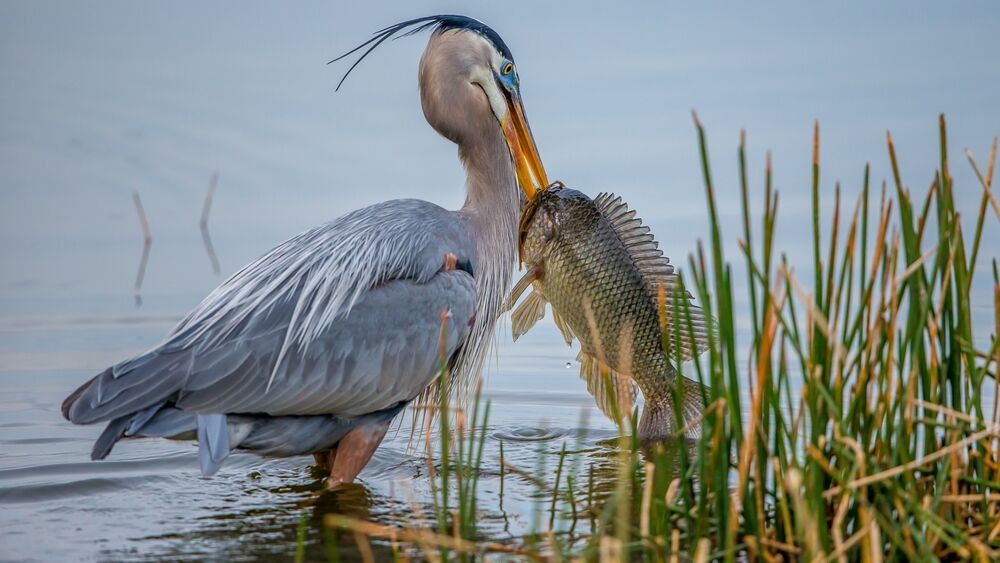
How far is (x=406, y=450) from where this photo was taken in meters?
5.93

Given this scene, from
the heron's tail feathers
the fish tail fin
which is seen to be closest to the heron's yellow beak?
the fish tail fin

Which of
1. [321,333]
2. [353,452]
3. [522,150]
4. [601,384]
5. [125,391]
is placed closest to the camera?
[125,391]

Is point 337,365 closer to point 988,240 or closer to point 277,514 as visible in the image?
point 277,514

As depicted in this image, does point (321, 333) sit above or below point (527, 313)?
below

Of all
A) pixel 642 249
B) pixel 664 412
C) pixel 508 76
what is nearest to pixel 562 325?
pixel 642 249

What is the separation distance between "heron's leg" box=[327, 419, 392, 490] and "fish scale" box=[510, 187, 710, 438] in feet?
2.97

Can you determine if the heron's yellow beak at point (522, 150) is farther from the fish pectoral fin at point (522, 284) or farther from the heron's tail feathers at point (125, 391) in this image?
the heron's tail feathers at point (125, 391)

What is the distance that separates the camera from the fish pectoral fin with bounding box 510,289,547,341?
576cm

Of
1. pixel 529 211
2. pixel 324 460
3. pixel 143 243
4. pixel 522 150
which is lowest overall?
pixel 324 460

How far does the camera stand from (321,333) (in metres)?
4.87

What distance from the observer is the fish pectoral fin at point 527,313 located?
5.76m

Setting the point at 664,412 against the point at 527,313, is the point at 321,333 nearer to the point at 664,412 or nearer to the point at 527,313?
the point at 527,313

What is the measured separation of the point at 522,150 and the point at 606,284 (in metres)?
0.77

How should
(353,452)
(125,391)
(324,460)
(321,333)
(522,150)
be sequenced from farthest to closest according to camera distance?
(522,150)
(324,460)
(353,452)
(321,333)
(125,391)
